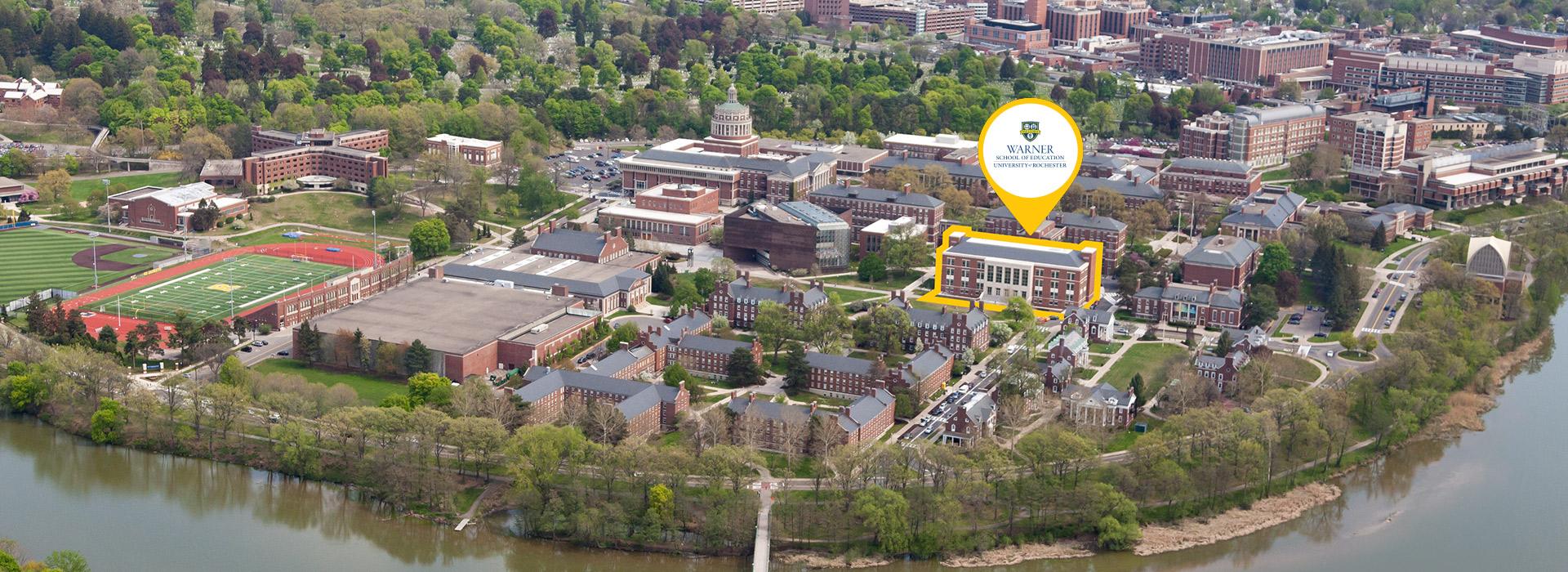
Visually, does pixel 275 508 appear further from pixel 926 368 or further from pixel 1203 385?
pixel 1203 385

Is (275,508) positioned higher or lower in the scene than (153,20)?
lower

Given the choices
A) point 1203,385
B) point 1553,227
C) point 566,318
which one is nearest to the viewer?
point 1203,385

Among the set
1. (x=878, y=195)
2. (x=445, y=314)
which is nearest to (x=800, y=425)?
(x=445, y=314)

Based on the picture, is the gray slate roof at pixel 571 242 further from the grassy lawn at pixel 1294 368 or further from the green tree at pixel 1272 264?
the grassy lawn at pixel 1294 368

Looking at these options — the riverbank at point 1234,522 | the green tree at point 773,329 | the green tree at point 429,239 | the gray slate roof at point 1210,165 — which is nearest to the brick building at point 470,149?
the green tree at point 429,239

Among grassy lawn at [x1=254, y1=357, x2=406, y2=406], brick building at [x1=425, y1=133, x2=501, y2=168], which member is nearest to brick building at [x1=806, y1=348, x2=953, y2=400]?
grassy lawn at [x1=254, y1=357, x2=406, y2=406]

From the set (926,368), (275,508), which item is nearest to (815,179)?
(926,368)

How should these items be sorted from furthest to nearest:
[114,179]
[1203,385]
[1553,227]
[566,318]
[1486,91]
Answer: [1486,91] → [114,179] → [1553,227] → [566,318] → [1203,385]
